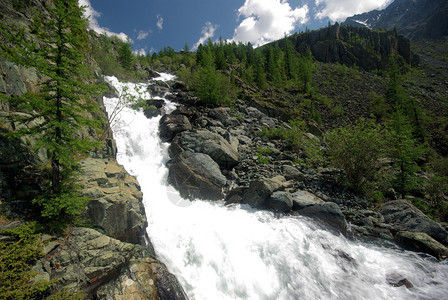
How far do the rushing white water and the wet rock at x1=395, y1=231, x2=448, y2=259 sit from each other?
497mm

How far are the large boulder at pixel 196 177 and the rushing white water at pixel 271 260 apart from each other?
121 cm

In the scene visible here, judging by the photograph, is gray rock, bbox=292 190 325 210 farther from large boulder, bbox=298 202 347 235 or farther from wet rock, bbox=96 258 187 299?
wet rock, bbox=96 258 187 299

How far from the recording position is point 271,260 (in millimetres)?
8375

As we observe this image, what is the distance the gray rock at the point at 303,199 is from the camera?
11328mm

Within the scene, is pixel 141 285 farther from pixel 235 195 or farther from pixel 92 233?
pixel 235 195

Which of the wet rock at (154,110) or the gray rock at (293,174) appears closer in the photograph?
the gray rock at (293,174)

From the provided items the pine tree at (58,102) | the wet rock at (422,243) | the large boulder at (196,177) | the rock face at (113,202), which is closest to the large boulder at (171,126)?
the large boulder at (196,177)

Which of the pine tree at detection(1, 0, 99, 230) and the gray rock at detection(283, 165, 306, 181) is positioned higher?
the pine tree at detection(1, 0, 99, 230)

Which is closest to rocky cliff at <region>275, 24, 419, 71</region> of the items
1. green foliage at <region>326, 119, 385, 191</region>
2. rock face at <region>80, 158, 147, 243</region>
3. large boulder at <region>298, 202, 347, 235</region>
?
green foliage at <region>326, 119, 385, 191</region>

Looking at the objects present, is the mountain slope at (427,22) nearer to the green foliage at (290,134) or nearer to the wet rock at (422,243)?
the green foliage at (290,134)

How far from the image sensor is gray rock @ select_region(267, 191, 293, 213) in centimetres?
1130

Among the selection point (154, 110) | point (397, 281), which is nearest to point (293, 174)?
point (397, 281)

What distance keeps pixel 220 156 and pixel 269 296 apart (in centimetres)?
975

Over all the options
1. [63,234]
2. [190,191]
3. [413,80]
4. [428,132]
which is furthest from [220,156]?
[413,80]
